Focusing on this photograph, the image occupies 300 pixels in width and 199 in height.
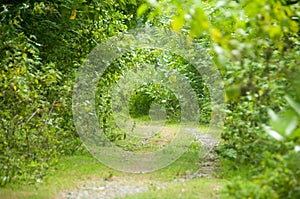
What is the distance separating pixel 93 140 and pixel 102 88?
3.65ft

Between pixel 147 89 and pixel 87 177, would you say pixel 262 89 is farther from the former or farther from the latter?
pixel 147 89

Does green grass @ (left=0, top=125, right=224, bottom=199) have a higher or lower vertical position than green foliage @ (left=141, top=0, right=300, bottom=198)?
lower

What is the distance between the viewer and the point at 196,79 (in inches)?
412

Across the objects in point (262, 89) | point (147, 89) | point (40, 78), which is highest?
point (262, 89)

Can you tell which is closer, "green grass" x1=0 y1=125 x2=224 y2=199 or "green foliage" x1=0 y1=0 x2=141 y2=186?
"green grass" x1=0 y1=125 x2=224 y2=199

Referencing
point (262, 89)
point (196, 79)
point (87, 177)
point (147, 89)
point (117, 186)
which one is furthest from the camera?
point (147, 89)

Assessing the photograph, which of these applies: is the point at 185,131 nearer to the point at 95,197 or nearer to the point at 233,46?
the point at 95,197

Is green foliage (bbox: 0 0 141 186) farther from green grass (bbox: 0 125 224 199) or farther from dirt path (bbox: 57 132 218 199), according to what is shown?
dirt path (bbox: 57 132 218 199)

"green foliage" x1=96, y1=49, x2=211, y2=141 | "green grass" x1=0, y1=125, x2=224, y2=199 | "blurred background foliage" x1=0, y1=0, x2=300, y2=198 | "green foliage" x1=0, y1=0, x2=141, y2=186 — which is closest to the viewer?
"blurred background foliage" x1=0, y1=0, x2=300, y2=198

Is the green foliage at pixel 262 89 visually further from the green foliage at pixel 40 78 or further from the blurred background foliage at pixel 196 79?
the green foliage at pixel 40 78

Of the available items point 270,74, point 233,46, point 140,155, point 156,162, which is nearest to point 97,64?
point 140,155

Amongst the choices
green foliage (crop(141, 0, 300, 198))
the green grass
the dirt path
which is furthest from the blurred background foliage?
the dirt path

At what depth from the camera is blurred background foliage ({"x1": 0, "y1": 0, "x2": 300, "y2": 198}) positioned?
339 centimetres

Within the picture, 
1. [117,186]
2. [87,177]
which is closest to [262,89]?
[117,186]
